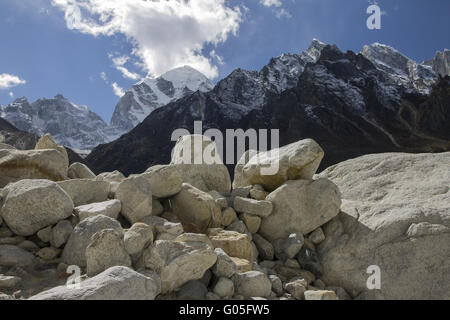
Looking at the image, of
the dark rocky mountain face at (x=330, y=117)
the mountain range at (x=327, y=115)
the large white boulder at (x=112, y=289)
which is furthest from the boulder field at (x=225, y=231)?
the mountain range at (x=327, y=115)

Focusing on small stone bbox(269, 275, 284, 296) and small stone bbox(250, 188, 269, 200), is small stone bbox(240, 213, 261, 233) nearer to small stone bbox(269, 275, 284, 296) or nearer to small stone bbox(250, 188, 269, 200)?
small stone bbox(250, 188, 269, 200)

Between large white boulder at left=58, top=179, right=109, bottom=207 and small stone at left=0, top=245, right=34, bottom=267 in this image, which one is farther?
large white boulder at left=58, top=179, right=109, bottom=207

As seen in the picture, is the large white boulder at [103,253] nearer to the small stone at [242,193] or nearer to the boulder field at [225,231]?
the boulder field at [225,231]

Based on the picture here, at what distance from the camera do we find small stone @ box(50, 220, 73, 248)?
5.92 metres

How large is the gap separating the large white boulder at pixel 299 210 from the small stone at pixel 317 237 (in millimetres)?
117

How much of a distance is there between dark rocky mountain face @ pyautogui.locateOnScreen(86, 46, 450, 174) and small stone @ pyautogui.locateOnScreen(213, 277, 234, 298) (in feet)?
287

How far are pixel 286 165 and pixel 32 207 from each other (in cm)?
603

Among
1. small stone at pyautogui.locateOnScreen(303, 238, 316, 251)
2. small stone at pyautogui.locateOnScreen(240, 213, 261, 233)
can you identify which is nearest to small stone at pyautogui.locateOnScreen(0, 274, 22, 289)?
small stone at pyautogui.locateOnScreen(240, 213, 261, 233)

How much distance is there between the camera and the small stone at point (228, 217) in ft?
26.4

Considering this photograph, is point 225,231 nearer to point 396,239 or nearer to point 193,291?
point 193,291

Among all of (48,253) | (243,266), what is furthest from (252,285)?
(48,253)

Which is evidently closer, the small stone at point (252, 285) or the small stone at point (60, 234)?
the small stone at point (252, 285)

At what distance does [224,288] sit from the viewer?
17.2 feet
